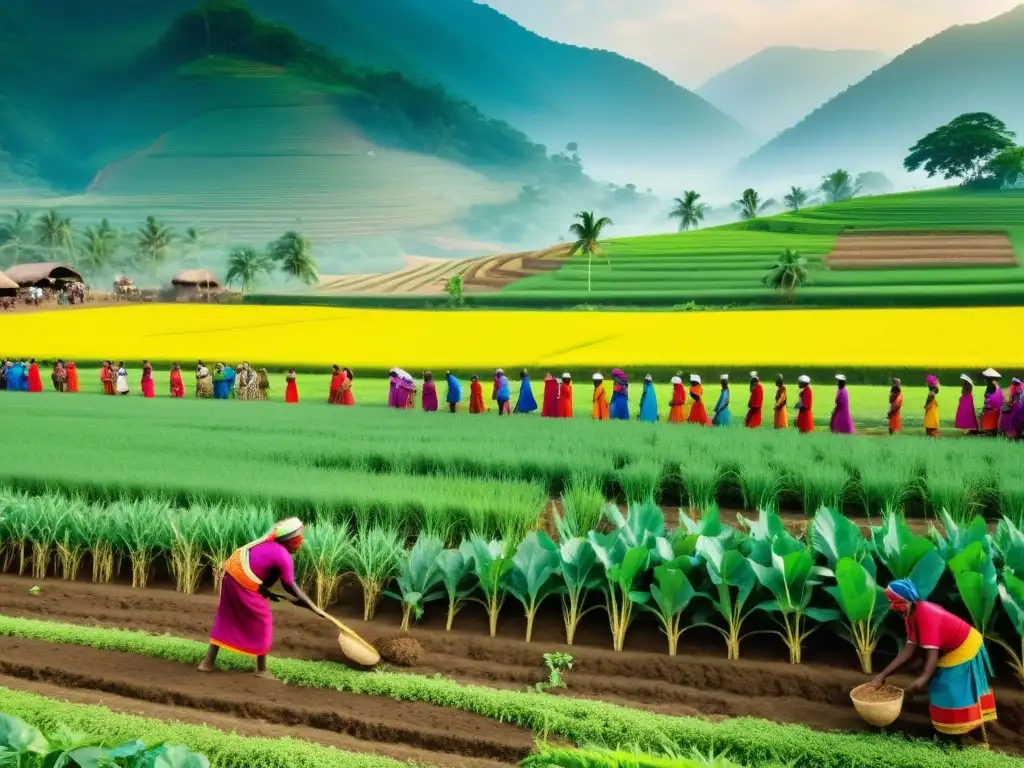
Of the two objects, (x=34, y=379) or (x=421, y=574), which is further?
(x=34, y=379)

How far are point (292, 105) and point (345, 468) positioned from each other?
103 metres

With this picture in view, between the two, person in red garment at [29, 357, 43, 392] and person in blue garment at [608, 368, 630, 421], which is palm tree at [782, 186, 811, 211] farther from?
person in red garment at [29, 357, 43, 392]

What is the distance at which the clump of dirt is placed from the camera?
550cm

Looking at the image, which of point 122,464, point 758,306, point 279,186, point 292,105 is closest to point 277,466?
point 122,464

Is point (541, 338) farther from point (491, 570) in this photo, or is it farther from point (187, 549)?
point (491, 570)

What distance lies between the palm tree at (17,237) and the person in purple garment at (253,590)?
7163cm

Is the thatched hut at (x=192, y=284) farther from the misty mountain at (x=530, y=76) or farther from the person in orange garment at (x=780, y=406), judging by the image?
the misty mountain at (x=530, y=76)

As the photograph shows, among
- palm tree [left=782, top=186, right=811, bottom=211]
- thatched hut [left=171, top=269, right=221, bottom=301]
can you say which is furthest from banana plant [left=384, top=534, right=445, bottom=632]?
palm tree [left=782, top=186, right=811, bottom=211]

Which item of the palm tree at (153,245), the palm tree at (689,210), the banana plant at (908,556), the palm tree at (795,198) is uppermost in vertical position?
the palm tree at (795,198)

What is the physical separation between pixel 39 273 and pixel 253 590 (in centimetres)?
4553

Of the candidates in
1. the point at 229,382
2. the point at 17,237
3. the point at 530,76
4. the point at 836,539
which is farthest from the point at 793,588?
the point at 530,76

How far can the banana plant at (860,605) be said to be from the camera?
5066 mm

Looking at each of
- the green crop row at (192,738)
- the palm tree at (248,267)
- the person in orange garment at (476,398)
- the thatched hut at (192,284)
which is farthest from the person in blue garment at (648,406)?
the palm tree at (248,267)

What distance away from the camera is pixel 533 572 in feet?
19.1
